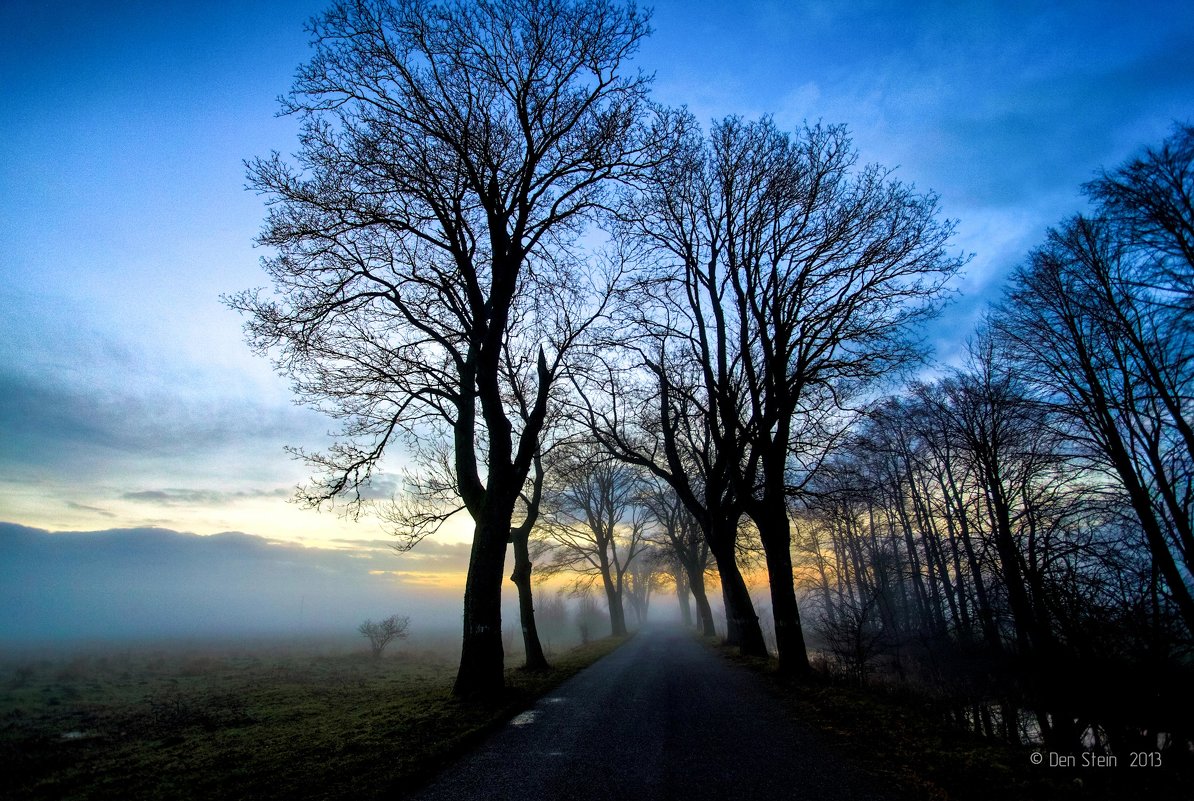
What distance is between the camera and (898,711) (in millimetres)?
6730

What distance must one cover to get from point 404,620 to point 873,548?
33815 millimetres

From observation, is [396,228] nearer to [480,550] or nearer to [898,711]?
[480,550]

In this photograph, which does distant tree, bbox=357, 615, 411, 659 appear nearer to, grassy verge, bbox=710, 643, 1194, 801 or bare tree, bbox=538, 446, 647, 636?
bare tree, bbox=538, 446, 647, 636

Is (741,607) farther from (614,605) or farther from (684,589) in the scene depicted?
(684,589)

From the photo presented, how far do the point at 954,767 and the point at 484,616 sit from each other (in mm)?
7643

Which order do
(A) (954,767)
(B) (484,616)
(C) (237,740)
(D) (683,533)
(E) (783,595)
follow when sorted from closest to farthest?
(A) (954,767) < (C) (237,740) < (B) (484,616) < (E) (783,595) < (D) (683,533)

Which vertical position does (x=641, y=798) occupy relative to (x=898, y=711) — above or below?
above

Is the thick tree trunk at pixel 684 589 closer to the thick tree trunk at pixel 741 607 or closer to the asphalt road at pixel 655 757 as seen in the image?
the thick tree trunk at pixel 741 607

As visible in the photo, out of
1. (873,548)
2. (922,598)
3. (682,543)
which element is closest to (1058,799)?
(682,543)

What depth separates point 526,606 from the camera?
1583 cm

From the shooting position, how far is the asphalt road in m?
4.33

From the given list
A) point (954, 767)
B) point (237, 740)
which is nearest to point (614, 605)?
point (237, 740)

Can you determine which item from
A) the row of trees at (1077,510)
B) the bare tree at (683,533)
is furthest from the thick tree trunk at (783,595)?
the bare tree at (683,533)

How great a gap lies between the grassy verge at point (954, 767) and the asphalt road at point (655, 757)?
1.25ft
